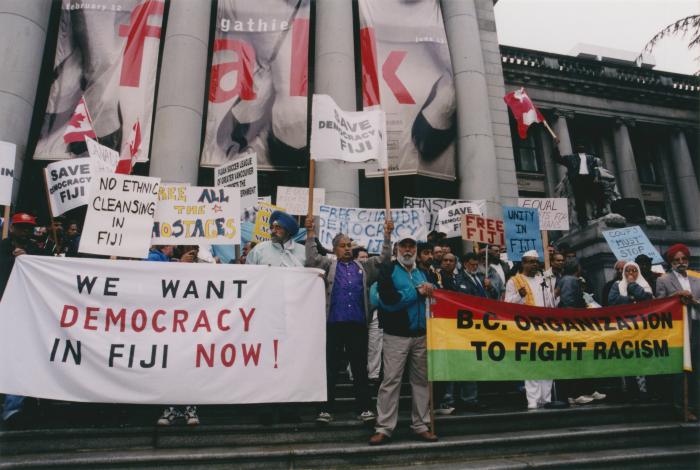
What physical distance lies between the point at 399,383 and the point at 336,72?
35.4 ft

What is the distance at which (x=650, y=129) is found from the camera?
28000 mm

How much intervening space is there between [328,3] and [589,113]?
17.6m

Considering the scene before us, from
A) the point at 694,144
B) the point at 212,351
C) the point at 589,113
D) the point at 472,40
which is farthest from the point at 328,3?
the point at 694,144

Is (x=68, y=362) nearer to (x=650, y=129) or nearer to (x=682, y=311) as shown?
(x=682, y=311)

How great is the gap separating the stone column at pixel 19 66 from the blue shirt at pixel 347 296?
966 centimetres

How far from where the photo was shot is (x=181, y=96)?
13047 millimetres

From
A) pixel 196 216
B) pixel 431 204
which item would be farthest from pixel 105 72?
pixel 431 204

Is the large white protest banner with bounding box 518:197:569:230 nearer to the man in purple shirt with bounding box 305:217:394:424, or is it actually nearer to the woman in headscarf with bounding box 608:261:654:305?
the woman in headscarf with bounding box 608:261:654:305

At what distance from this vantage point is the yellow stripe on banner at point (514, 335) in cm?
553

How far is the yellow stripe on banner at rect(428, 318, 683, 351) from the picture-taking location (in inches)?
218

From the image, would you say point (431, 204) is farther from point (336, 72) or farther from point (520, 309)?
point (520, 309)

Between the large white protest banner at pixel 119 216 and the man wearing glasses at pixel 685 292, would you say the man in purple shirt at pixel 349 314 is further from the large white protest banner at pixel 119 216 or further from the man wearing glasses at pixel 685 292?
the man wearing glasses at pixel 685 292

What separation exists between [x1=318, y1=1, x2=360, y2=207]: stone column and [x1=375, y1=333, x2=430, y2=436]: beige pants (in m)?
7.53

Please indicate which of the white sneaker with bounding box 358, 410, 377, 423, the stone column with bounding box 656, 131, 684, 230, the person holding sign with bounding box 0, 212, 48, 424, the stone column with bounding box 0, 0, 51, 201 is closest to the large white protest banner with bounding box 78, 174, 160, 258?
the person holding sign with bounding box 0, 212, 48, 424
